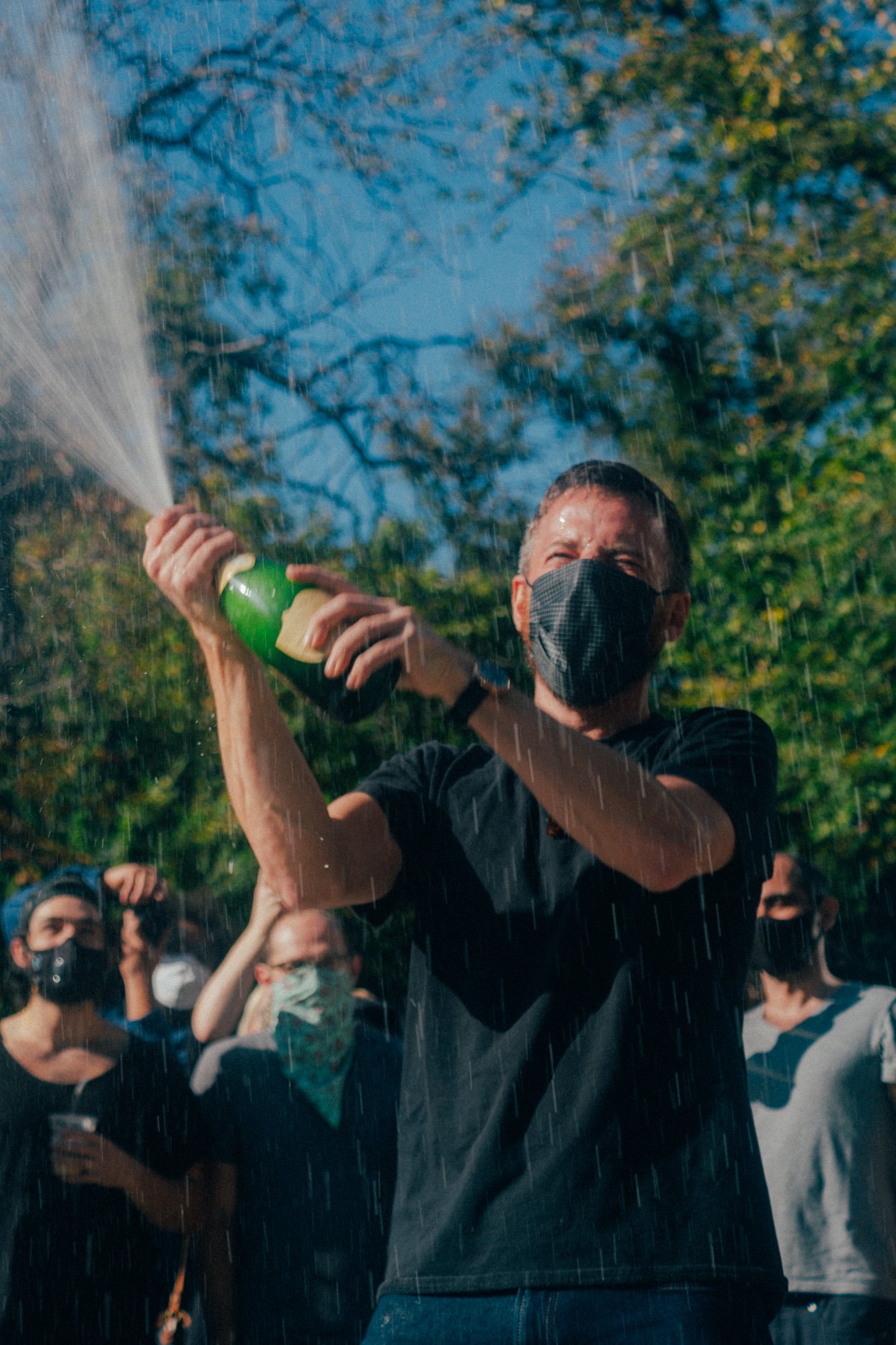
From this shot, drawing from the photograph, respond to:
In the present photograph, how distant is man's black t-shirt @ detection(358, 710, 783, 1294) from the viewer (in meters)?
1.66

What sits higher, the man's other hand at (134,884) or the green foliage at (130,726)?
the green foliage at (130,726)

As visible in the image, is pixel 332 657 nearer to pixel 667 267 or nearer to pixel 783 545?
pixel 783 545

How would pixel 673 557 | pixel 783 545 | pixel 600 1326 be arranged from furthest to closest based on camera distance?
pixel 783 545 < pixel 673 557 < pixel 600 1326

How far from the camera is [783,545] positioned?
23.6 ft

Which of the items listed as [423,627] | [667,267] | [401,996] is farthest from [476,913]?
[667,267]

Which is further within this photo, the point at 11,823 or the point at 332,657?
the point at 11,823

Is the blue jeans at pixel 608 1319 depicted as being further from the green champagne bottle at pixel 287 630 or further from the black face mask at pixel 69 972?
the black face mask at pixel 69 972

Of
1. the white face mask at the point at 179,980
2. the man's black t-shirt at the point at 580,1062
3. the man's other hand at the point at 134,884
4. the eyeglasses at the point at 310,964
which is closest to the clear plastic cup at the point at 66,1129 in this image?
the eyeglasses at the point at 310,964

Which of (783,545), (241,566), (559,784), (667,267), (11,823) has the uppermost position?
(667,267)

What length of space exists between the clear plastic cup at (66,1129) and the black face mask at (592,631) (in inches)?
86.7

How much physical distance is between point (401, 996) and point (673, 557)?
20.2 ft

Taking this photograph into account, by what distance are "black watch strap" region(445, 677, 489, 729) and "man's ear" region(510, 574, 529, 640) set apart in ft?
1.97

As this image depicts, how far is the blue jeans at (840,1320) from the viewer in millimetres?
3758

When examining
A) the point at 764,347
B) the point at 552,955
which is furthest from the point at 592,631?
the point at 764,347
